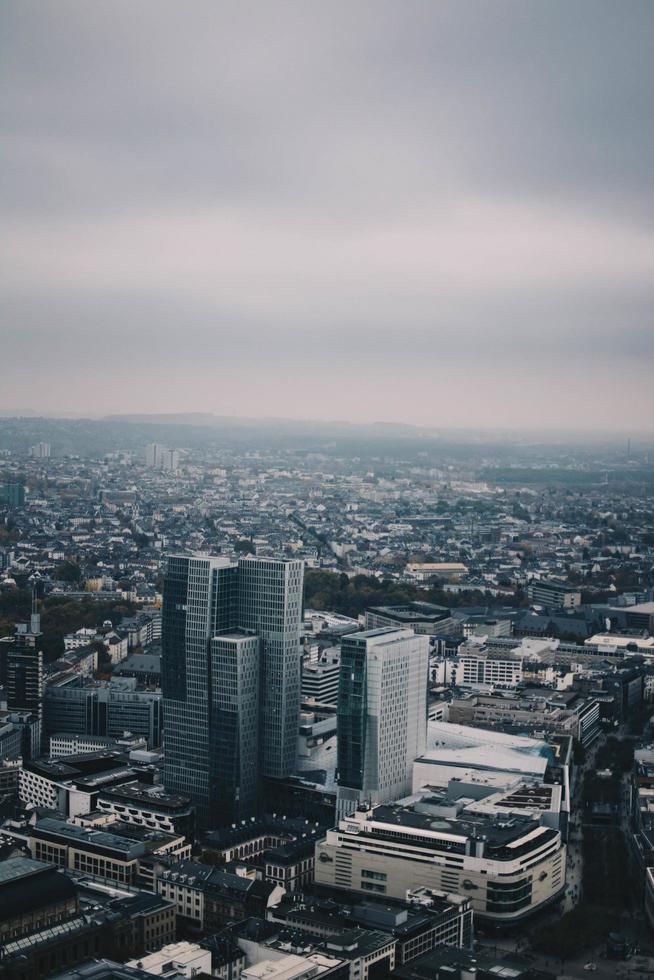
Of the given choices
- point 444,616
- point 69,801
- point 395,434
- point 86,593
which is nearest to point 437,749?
point 69,801

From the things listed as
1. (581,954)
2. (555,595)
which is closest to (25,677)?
(581,954)

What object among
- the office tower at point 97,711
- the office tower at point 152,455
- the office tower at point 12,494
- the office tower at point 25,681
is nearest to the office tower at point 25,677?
the office tower at point 25,681

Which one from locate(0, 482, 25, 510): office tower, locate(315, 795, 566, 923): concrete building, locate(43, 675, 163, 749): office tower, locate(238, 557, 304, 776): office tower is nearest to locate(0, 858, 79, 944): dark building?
locate(315, 795, 566, 923): concrete building

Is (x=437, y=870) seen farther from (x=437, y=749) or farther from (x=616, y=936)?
(x=437, y=749)

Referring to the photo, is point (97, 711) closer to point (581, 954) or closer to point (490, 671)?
point (490, 671)

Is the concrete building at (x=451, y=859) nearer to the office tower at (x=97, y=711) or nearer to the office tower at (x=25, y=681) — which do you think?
the office tower at (x=97, y=711)

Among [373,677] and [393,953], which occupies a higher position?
[373,677]
